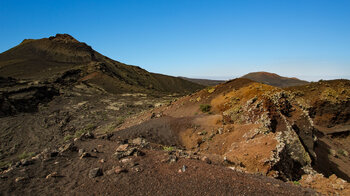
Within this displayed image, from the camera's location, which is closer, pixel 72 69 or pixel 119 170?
pixel 119 170

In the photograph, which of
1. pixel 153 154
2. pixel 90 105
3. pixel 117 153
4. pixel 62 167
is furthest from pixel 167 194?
pixel 90 105

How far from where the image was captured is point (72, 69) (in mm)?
41594

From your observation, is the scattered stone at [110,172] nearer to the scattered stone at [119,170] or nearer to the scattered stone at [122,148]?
the scattered stone at [119,170]

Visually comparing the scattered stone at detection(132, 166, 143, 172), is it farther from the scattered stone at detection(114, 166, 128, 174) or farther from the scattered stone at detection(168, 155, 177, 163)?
the scattered stone at detection(168, 155, 177, 163)

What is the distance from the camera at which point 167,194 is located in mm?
3721

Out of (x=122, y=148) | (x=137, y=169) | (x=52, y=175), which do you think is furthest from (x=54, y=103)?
(x=137, y=169)

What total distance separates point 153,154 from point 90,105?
22.6m

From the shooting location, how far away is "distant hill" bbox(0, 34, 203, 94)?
129ft

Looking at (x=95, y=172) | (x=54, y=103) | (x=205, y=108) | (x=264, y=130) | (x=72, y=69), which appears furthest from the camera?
(x=72, y=69)

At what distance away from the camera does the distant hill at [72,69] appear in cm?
3928

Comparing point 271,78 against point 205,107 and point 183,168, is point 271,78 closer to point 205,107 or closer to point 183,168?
point 205,107

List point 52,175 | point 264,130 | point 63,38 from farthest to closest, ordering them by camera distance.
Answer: point 63,38
point 264,130
point 52,175

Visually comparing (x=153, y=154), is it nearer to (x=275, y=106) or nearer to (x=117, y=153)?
(x=117, y=153)

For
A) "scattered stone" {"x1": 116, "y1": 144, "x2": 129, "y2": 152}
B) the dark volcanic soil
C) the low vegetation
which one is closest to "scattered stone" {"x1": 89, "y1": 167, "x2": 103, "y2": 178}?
the dark volcanic soil
